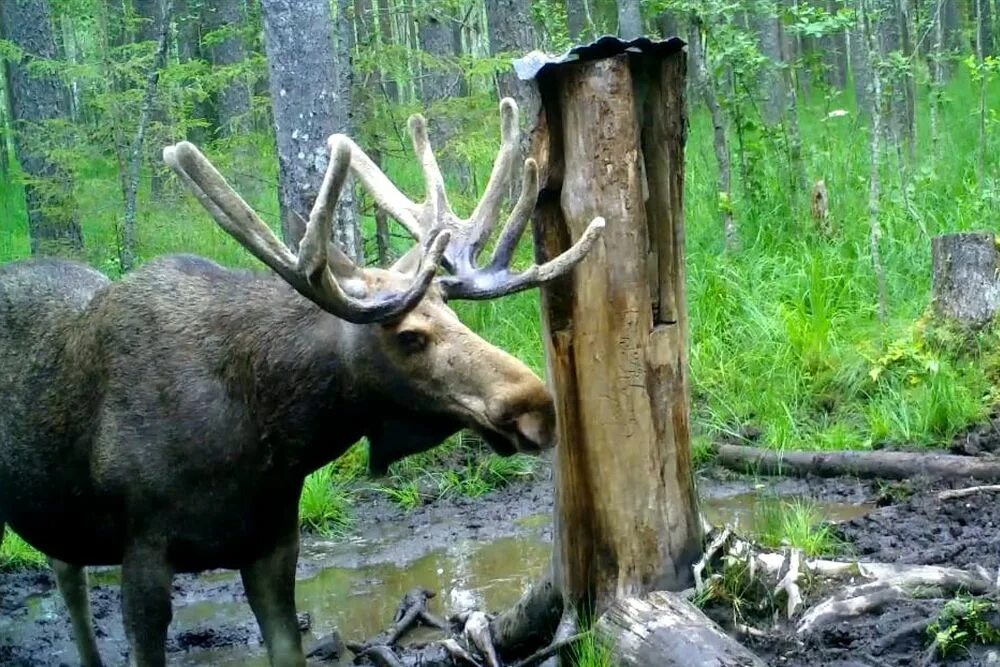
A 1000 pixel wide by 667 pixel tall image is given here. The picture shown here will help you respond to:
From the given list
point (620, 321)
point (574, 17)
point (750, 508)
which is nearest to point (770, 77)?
point (574, 17)

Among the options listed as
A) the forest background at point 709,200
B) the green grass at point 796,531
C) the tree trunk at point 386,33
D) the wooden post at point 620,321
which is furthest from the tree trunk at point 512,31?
the wooden post at point 620,321

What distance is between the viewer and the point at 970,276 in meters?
8.18

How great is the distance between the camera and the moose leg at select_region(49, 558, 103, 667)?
6035mm

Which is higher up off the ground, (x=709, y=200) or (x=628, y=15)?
(x=628, y=15)

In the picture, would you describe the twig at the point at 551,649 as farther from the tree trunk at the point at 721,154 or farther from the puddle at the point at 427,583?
the tree trunk at the point at 721,154

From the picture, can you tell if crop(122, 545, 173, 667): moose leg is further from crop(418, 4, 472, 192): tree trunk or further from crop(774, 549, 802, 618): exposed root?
crop(418, 4, 472, 192): tree trunk

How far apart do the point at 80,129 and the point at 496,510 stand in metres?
6.07

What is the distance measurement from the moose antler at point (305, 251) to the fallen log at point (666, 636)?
1.38m

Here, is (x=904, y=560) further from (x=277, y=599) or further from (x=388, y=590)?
(x=388, y=590)

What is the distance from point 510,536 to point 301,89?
3266mm

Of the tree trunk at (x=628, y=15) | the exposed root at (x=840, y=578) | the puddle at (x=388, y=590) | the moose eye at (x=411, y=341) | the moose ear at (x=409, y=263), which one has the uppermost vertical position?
the tree trunk at (x=628, y=15)

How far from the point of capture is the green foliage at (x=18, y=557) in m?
7.38

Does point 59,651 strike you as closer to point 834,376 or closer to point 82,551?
point 82,551

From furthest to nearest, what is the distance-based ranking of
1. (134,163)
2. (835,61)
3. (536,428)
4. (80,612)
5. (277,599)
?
1. (835,61)
2. (134,163)
3. (80,612)
4. (277,599)
5. (536,428)
